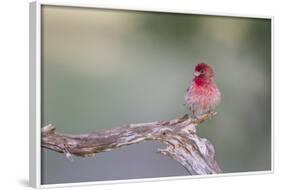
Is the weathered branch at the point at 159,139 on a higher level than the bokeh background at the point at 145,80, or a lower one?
lower

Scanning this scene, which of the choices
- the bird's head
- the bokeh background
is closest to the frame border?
the bokeh background

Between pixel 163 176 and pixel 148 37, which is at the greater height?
pixel 148 37

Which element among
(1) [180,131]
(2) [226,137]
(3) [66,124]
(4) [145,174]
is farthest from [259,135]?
(3) [66,124]

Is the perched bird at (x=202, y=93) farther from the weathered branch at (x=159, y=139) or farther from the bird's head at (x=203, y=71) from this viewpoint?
the weathered branch at (x=159, y=139)

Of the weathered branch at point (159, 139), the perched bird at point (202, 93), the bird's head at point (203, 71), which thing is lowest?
the weathered branch at point (159, 139)

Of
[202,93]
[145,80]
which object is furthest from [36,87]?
[202,93]

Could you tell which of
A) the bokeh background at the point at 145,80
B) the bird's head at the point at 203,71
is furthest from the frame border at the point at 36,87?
the bird's head at the point at 203,71

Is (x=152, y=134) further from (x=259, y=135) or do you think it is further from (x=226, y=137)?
(x=259, y=135)
